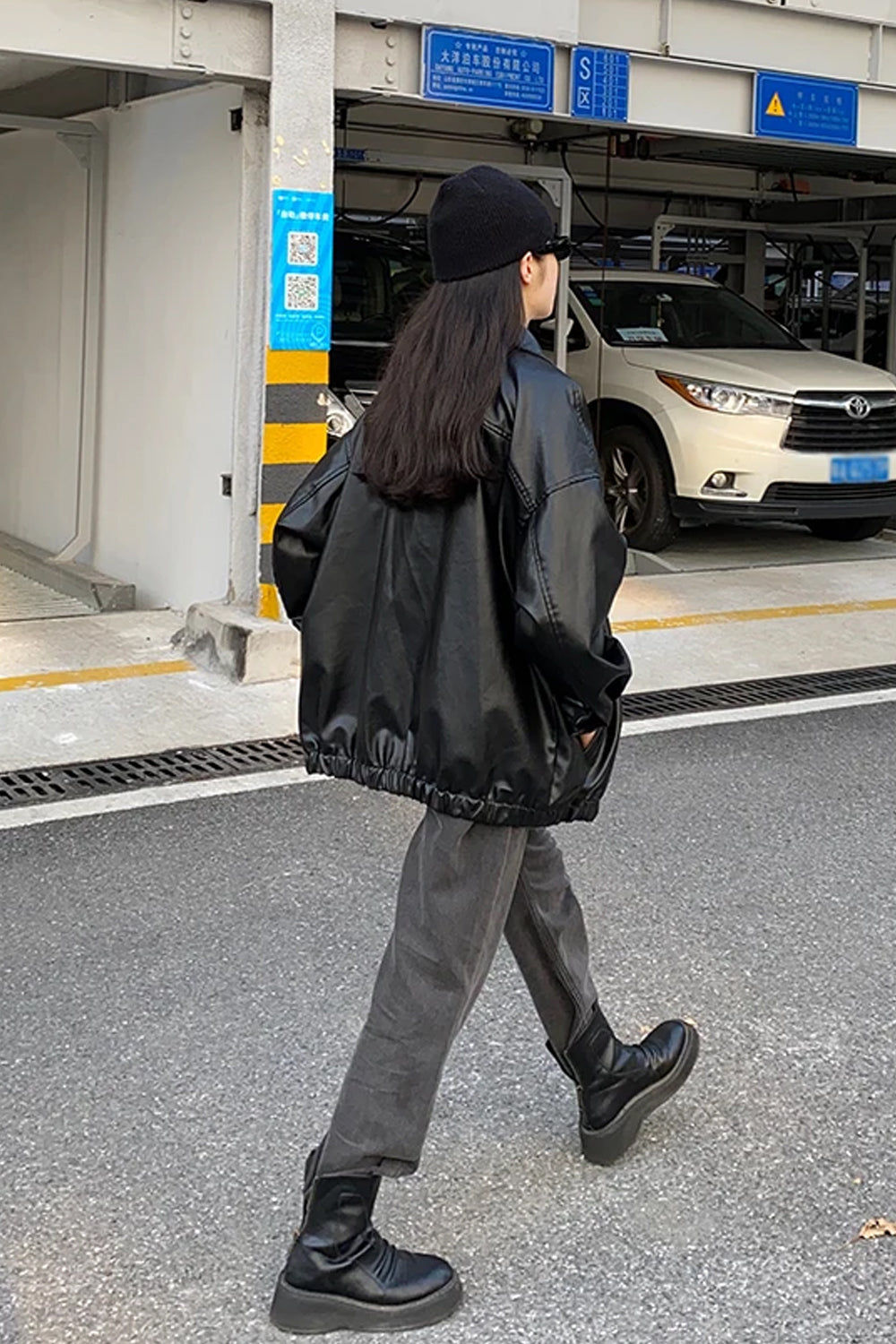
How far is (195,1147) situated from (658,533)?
7646 millimetres

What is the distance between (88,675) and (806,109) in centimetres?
491

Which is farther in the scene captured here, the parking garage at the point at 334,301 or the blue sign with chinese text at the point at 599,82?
the blue sign with chinese text at the point at 599,82

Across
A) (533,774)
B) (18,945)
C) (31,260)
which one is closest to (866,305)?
(31,260)

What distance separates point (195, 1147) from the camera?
348 centimetres

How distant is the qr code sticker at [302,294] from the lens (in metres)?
7.54

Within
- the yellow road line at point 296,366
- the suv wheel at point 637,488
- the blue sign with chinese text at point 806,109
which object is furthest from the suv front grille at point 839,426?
the yellow road line at point 296,366

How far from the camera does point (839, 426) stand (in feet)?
34.4

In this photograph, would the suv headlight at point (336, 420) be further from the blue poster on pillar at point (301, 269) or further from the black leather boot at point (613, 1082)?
the black leather boot at point (613, 1082)

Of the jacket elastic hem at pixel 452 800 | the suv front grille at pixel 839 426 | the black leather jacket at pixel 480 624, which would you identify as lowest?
the jacket elastic hem at pixel 452 800

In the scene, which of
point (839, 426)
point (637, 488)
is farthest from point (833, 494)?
point (637, 488)

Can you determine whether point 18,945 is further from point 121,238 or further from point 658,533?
point 658,533

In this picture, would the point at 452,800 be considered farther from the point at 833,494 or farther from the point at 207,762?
the point at 833,494

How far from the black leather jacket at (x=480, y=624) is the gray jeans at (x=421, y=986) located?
0.34ft

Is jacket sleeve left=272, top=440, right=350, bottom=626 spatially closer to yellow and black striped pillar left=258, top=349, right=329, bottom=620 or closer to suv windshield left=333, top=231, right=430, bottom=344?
yellow and black striped pillar left=258, top=349, right=329, bottom=620
